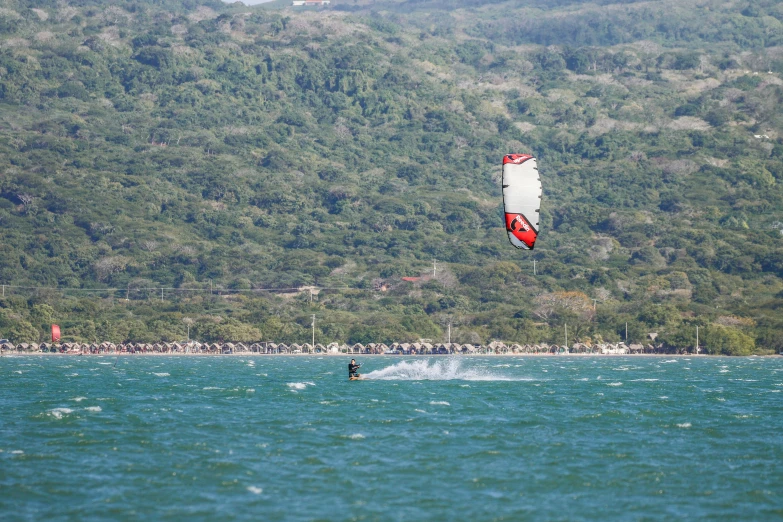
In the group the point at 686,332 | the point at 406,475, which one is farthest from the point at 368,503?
the point at 686,332

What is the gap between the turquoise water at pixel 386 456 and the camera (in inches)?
1303

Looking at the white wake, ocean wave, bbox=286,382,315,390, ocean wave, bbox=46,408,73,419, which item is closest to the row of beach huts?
the white wake

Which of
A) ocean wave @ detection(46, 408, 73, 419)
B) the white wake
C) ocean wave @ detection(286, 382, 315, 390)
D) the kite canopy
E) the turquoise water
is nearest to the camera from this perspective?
the turquoise water

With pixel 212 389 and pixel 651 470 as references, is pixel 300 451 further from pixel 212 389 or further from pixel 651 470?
pixel 212 389

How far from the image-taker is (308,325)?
18638cm

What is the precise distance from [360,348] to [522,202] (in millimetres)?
126780

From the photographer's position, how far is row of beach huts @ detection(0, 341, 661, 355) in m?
167

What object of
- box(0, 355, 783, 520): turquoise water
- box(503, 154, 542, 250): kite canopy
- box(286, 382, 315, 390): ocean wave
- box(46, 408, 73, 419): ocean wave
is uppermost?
box(503, 154, 542, 250): kite canopy

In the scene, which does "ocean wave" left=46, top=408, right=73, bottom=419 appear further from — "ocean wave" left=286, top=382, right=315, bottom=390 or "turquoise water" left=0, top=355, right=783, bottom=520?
"ocean wave" left=286, top=382, right=315, bottom=390

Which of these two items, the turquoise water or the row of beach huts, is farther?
the row of beach huts

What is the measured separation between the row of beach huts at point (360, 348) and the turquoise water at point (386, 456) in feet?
325

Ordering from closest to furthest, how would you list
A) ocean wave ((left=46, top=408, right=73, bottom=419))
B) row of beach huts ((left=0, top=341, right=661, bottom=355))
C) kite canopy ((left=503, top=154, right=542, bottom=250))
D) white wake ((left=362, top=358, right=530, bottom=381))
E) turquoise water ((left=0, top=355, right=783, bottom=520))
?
1. turquoise water ((left=0, top=355, right=783, bottom=520))
2. kite canopy ((left=503, top=154, right=542, bottom=250))
3. ocean wave ((left=46, top=408, right=73, bottom=419))
4. white wake ((left=362, top=358, right=530, bottom=381))
5. row of beach huts ((left=0, top=341, right=661, bottom=355))

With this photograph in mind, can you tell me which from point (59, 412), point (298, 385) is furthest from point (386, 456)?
point (298, 385)

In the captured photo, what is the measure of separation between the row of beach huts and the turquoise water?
9901 centimetres
